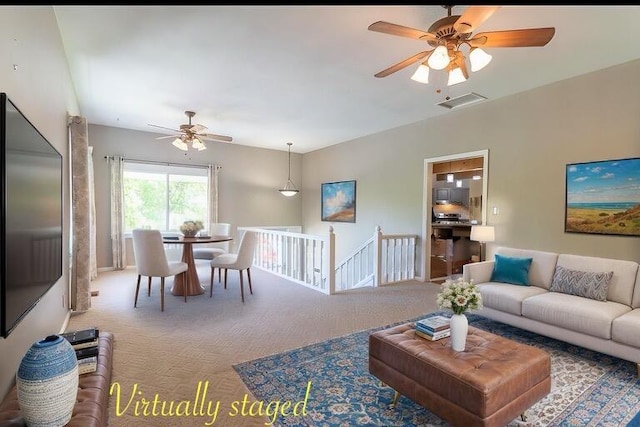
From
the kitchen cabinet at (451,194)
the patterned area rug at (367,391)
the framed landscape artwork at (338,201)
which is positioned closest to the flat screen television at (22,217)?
the patterned area rug at (367,391)

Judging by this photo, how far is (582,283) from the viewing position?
315 centimetres

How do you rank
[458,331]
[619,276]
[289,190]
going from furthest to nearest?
[289,190]
[619,276]
[458,331]

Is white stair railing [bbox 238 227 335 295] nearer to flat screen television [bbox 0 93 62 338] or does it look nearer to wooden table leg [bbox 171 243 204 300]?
wooden table leg [bbox 171 243 204 300]

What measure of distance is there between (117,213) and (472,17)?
21.5 feet

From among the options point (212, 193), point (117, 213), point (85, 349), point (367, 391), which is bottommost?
point (367, 391)

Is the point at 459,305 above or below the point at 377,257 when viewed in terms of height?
above

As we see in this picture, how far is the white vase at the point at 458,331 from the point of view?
2018mm

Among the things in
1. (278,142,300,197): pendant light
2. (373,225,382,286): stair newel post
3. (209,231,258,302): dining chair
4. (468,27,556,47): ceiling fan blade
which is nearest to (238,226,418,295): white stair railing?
(373,225,382,286): stair newel post

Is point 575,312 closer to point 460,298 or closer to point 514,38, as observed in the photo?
A: point 460,298

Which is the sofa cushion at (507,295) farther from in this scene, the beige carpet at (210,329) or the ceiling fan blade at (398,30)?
the ceiling fan blade at (398,30)

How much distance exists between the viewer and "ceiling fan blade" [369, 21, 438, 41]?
2.14 metres

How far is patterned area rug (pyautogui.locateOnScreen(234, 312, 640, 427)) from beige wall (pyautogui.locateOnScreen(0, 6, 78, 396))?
1.39 meters

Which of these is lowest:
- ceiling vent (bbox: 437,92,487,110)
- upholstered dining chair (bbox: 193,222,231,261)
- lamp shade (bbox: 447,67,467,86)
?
upholstered dining chair (bbox: 193,222,231,261)

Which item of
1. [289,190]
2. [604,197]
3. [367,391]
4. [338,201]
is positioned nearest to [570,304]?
[604,197]
